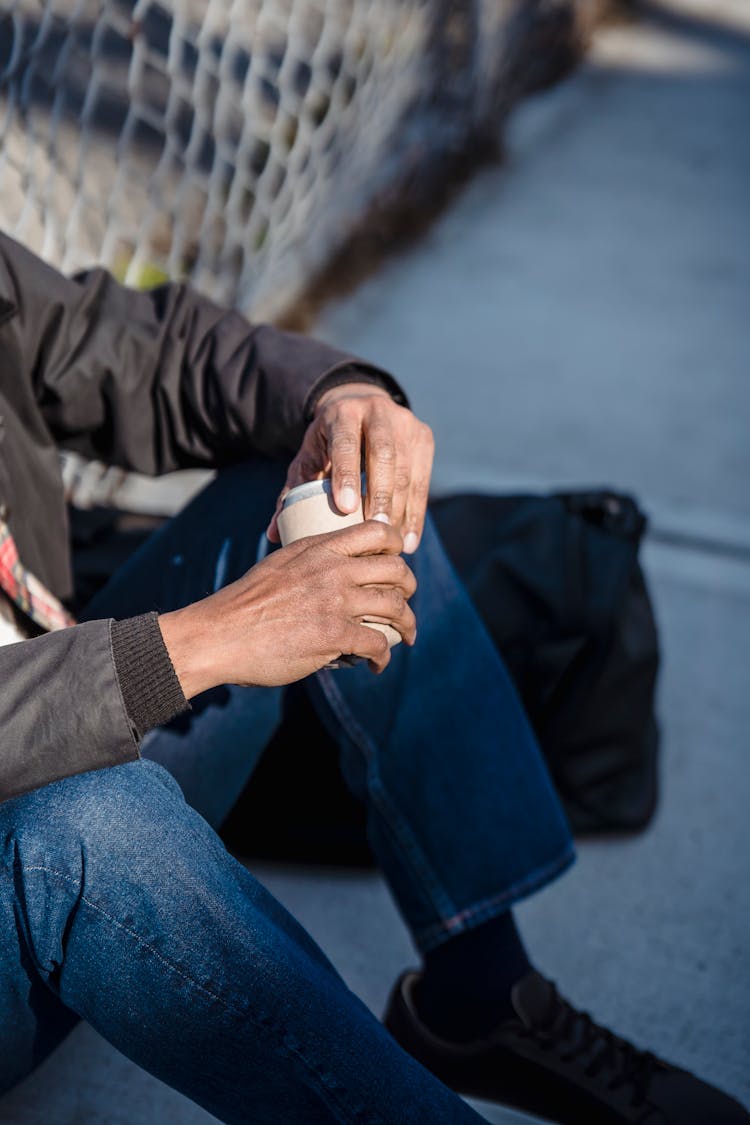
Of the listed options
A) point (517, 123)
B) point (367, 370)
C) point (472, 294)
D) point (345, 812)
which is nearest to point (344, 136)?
point (472, 294)

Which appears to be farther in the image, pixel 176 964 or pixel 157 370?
pixel 157 370

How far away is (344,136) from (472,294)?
52cm

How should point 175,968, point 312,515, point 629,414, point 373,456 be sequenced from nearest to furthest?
point 175,968, point 312,515, point 373,456, point 629,414

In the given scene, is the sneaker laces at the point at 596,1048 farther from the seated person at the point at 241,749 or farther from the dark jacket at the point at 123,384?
the dark jacket at the point at 123,384

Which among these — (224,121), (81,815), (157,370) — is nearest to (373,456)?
(157,370)

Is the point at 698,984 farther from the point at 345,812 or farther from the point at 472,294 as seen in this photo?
the point at 472,294

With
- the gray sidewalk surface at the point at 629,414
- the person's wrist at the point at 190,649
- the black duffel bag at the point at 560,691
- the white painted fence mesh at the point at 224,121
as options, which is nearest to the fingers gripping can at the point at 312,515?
the person's wrist at the point at 190,649

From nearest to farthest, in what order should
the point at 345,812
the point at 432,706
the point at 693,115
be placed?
1. the point at 432,706
2. the point at 345,812
3. the point at 693,115

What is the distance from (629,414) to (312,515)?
1571 mm

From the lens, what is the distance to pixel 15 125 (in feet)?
6.42

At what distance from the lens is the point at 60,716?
3.24ft

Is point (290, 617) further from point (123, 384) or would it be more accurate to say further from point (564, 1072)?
point (564, 1072)

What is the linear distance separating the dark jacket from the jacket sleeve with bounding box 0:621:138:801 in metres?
0.38

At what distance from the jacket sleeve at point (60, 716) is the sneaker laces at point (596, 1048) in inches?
25.0
